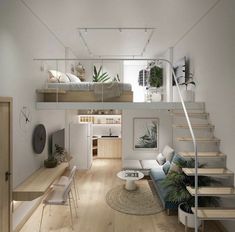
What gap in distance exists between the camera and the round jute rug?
4.34m

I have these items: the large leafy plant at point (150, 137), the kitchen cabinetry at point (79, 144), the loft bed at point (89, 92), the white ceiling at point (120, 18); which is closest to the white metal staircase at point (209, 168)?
the loft bed at point (89, 92)

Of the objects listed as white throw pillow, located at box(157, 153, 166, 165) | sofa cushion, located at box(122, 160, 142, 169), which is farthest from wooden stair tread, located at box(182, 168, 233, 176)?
sofa cushion, located at box(122, 160, 142, 169)

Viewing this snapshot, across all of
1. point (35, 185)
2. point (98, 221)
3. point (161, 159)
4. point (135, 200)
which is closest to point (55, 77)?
point (35, 185)

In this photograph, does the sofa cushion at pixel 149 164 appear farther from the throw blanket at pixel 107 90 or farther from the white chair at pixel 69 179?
the throw blanket at pixel 107 90

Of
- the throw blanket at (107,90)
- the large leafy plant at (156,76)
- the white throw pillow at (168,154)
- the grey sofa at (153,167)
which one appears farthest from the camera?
the large leafy plant at (156,76)

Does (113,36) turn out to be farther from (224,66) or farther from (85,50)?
(224,66)

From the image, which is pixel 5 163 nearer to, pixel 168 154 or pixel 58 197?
pixel 58 197

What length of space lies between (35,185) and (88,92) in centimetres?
194

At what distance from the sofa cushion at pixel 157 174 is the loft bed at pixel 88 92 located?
78.1 inches

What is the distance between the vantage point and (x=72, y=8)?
13.1 feet

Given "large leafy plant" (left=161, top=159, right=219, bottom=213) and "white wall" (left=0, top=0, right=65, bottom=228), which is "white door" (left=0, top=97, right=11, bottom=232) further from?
"large leafy plant" (left=161, top=159, right=219, bottom=213)

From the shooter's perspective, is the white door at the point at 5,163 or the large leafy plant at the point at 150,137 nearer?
the white door at the point at 5,163

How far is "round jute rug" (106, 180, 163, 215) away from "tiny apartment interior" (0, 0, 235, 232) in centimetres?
2

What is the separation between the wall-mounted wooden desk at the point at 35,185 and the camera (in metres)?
3.33
